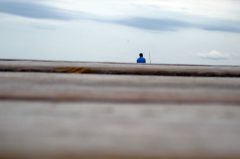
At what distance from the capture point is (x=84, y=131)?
0.52 m

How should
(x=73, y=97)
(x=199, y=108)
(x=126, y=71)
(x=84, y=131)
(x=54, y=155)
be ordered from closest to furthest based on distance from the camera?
(x=54, y=155) → (x=84, y=131) → (x=199, y=108) → (x=73, y=97) → (x=126, y=71)

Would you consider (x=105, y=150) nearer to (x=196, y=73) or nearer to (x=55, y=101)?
(x=55, y=101)

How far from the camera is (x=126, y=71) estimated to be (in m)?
1.76

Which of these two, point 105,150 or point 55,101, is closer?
point 105,150

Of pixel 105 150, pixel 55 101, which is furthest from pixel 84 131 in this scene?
pixel 55 101

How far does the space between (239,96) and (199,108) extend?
214 millimetres

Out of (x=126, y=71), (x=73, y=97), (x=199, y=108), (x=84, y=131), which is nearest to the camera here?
(x=84, y=131)

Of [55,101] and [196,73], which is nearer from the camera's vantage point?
[55,101]

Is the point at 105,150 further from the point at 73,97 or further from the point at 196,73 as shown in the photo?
the point at 196,73

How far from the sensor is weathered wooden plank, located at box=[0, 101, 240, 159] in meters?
0.43

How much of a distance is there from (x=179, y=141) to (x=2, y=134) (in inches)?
10.5

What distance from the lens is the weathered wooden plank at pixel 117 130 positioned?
43cm

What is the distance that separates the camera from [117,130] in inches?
20.7

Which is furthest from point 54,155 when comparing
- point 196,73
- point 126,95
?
point 196,73
